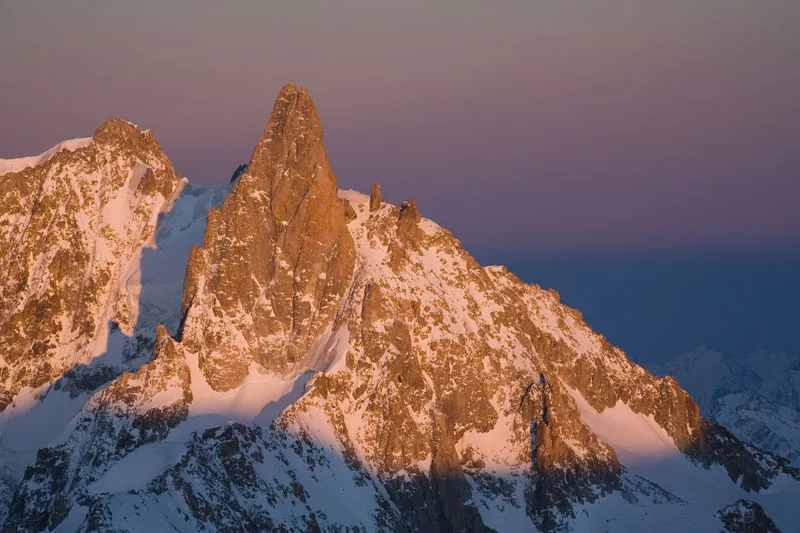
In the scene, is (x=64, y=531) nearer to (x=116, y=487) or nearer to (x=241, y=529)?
(x=116, y=487)

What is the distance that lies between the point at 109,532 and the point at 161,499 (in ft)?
32.4

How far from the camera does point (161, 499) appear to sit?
19625cm

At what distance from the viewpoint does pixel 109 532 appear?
188 metres

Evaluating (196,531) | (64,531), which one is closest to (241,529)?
(196,531)

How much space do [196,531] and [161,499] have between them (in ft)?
18.9

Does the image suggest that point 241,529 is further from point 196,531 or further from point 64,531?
point 64,531

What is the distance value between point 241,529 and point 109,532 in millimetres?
18245

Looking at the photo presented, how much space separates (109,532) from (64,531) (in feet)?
44.2

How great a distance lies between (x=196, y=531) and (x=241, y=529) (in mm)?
6677

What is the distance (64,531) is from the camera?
→ 653 feet

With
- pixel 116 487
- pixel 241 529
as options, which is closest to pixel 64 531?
pixel 116 487

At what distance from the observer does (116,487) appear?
199 metres

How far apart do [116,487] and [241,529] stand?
1598 centimetres
